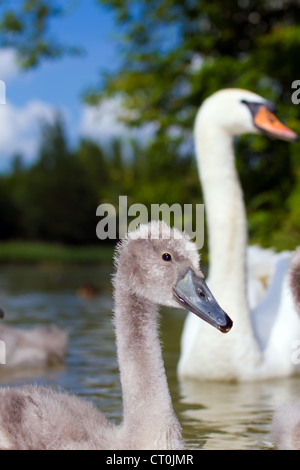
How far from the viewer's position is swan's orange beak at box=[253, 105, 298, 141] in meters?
7.20

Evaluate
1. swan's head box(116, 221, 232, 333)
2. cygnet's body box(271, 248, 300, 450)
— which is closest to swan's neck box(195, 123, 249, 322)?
cygnet's body box(271, 248, 300, 450)

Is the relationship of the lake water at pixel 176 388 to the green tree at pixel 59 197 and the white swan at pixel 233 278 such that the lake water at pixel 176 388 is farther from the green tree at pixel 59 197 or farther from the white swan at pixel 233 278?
the green tree at pixel 59 197

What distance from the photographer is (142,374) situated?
3865 millimetres

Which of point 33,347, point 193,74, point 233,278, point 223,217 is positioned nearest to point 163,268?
point 233,278

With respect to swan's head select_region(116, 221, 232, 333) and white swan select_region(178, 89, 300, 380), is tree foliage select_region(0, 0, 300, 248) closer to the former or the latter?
white swan select_region(178, 89, 300, 380)

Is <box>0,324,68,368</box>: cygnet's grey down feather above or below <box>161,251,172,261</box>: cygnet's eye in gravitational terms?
above

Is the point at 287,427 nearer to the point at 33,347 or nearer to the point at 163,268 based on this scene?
the point at 163,268

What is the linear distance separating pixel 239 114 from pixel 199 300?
383 cm

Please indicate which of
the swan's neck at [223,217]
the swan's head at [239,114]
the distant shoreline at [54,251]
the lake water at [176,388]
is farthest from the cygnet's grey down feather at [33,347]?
the distant shoreline at [54,251]

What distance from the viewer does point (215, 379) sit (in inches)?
269

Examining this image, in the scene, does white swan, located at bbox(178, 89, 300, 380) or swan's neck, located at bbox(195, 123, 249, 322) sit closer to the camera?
white swan, located at bbox(178, 89, 300, 380)

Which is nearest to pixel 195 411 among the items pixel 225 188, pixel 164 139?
pixel 225 188

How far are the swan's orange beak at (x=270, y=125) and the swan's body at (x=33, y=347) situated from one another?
8.52ft

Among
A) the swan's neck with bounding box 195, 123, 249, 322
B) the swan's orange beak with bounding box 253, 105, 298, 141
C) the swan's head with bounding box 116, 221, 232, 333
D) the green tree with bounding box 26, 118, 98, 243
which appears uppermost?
the green tree with bounding box 26, 118, 98, 243
